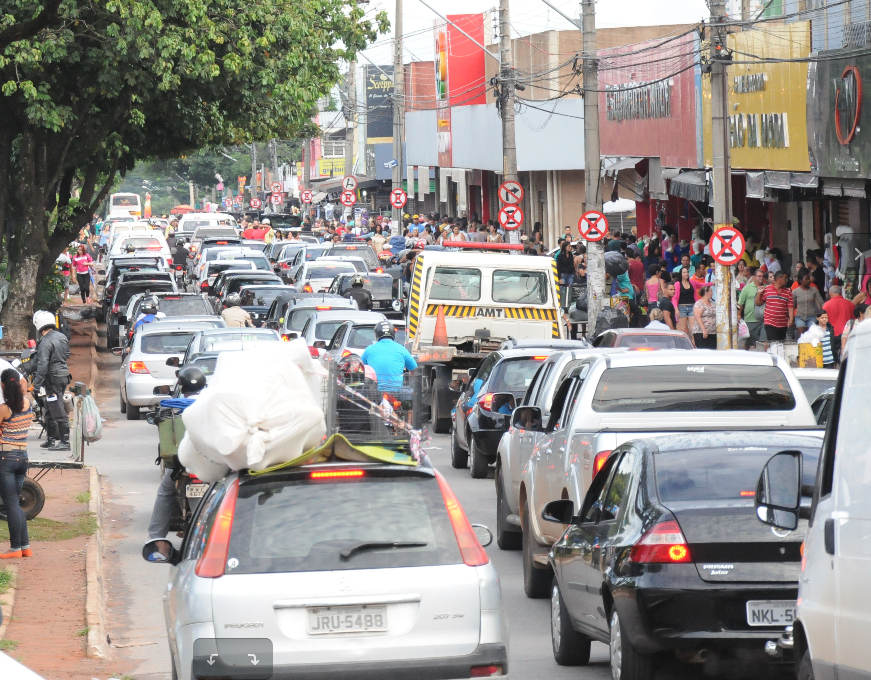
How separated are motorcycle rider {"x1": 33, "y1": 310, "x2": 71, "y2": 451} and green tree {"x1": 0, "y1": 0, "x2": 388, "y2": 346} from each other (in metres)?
5.58

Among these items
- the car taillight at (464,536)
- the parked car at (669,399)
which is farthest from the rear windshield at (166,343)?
the car taillight at (464,536)

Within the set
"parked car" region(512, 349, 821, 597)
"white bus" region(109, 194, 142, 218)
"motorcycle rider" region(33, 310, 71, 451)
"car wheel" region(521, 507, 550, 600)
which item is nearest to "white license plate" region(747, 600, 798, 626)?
"parked car" region(512, 349, 821, 597)

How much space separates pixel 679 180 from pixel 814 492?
1104 inches

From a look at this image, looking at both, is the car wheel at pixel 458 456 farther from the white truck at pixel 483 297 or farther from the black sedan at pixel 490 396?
the white truck at pixel 483 297

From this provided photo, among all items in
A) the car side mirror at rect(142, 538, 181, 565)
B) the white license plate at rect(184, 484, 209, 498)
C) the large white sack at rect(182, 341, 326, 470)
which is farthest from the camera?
the white license plate at rect(184, 484, 209, 498)

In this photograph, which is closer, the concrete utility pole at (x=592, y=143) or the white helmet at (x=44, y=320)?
the white helmet at (x=44, y=320)

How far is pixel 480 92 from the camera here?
184ft

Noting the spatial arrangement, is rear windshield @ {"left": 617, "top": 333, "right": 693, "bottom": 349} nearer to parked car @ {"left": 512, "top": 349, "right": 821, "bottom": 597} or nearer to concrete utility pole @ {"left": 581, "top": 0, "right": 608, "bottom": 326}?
concrete utility pole @ {"left": 581, "top": 0, "right": 608, "bottom": 326}

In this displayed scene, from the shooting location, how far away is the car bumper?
597 centimetres

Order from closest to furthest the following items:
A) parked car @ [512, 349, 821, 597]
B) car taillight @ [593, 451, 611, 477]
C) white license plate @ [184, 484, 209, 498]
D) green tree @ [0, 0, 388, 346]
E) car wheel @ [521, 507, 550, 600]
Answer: car taillight @ [593, 451, 611, 477]
parked car @ [512, 349, 821, 597]
car wheel @ [521, 507, 550, 600]
white license plate @ [184, 484, 209, 498]
green tree @ [0, 0, 388, 346]

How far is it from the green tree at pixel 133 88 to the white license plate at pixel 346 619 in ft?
58.4

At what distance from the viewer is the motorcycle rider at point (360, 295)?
31219 mm

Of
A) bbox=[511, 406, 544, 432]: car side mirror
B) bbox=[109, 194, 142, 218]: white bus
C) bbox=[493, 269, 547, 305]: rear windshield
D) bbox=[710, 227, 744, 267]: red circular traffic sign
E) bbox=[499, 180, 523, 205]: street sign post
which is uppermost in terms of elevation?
bbox=[109, 194, 142, 218]: white bus

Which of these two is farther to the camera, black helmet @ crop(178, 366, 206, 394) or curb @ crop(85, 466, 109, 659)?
black helmet @ crop(178, 366, 206, 394)
